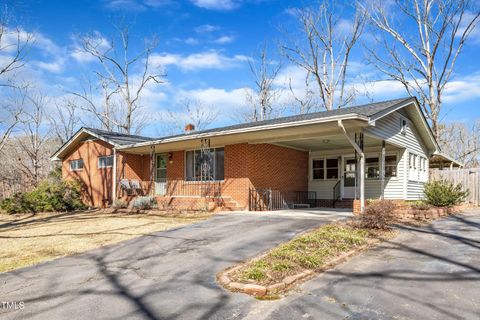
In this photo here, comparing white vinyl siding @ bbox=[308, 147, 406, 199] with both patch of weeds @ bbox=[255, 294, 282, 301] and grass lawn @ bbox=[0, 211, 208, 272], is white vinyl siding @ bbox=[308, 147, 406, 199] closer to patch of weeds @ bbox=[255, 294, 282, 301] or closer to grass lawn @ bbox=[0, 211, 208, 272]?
grass lawn @ bbox=[0, 211, 208, 272]

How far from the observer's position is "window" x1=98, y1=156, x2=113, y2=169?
19806 millimetres

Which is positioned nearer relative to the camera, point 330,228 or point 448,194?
point 330,228

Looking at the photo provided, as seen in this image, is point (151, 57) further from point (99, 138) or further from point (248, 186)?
point (248, 186)

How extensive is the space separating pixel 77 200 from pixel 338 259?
1676 centimetres

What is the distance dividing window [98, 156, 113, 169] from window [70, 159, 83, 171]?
218 centimetres

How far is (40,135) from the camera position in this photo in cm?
3328

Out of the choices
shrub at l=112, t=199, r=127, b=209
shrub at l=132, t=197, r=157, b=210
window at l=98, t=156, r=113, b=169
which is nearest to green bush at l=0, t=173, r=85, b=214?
window at l=98, t=156, r=113, b=169

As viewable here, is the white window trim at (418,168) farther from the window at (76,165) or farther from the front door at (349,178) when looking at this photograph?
the window at (76,165)

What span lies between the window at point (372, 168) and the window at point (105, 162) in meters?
13.2

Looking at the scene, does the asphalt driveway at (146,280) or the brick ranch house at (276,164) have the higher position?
the brick ranch house at (276,164)

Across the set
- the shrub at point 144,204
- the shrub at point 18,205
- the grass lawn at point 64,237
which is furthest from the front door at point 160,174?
the shrub at point 18,205

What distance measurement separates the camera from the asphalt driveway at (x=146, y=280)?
15.3ft

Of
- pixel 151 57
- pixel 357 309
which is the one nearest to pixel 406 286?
pixel 357 309

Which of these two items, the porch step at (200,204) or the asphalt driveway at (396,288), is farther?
the porch step at (200,204)
